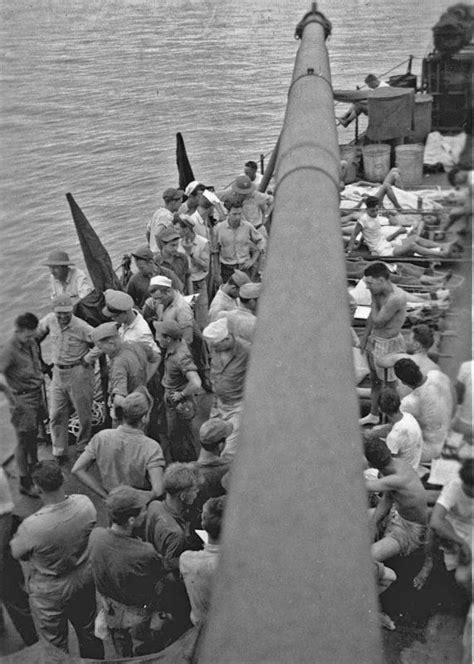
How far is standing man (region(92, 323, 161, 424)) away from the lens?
5.66 meters

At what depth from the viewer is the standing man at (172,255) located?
7789 mm

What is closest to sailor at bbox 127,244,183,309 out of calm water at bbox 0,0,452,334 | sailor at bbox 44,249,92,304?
sailor at bbox 44,249,92,304

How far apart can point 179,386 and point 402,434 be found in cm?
192

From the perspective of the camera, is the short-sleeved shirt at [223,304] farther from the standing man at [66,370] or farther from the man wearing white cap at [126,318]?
the standing man at [66,370]

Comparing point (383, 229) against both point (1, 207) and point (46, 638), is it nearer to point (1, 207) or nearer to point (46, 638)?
point (46, 638)

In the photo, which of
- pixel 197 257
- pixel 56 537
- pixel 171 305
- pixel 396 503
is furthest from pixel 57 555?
pixel 197 257

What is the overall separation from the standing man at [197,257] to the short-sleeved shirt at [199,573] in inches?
178

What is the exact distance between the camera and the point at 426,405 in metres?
4.81

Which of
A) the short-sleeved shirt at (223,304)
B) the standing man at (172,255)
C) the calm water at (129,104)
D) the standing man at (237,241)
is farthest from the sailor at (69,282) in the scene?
the calm water at (129,104)

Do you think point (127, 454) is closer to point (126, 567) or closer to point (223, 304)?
point (126, 567)

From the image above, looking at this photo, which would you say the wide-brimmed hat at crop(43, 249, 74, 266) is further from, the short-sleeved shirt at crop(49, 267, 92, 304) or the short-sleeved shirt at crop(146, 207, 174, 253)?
the short-sleeved shirt at crop(146, 207, 174, 253)

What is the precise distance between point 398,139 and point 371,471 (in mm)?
11182

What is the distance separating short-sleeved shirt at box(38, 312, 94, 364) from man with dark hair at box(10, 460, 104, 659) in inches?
83.5

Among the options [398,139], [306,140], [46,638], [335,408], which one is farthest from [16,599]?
[398,139]
